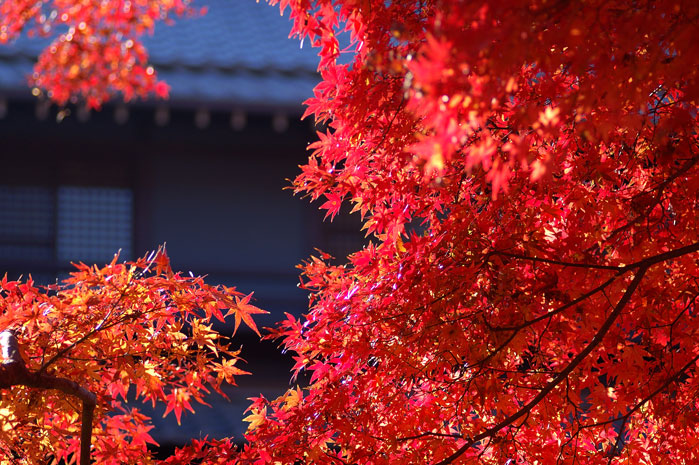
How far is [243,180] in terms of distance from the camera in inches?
339

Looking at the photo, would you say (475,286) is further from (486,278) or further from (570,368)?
(570,368)

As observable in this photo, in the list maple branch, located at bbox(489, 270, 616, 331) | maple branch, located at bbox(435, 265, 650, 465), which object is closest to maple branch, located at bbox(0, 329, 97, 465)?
maple branch, located at bbox(435, 265, 650, 465)

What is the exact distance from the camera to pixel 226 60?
884cm

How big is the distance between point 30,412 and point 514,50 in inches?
94.6

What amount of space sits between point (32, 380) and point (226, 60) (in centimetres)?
701

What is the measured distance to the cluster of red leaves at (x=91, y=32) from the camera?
8.72 m

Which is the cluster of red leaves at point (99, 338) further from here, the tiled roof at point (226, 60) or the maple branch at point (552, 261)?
the tiled roof at point (226, 60)

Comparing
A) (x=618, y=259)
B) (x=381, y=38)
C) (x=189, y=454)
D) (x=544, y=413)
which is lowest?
(x=189, y=454)

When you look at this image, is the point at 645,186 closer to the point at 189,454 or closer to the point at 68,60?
the point at 189,454

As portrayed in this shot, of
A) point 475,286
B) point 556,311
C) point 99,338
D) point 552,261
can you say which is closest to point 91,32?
point 99,338

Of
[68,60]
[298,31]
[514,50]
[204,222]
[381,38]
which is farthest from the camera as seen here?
[68,60]

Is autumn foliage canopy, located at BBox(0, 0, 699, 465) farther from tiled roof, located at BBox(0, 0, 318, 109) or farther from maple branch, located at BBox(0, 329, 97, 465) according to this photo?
tiled roof, located at BBox(0, 0, 318, 109)

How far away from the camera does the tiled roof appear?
7.81 metres

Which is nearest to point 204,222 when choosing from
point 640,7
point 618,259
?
point 618,259
